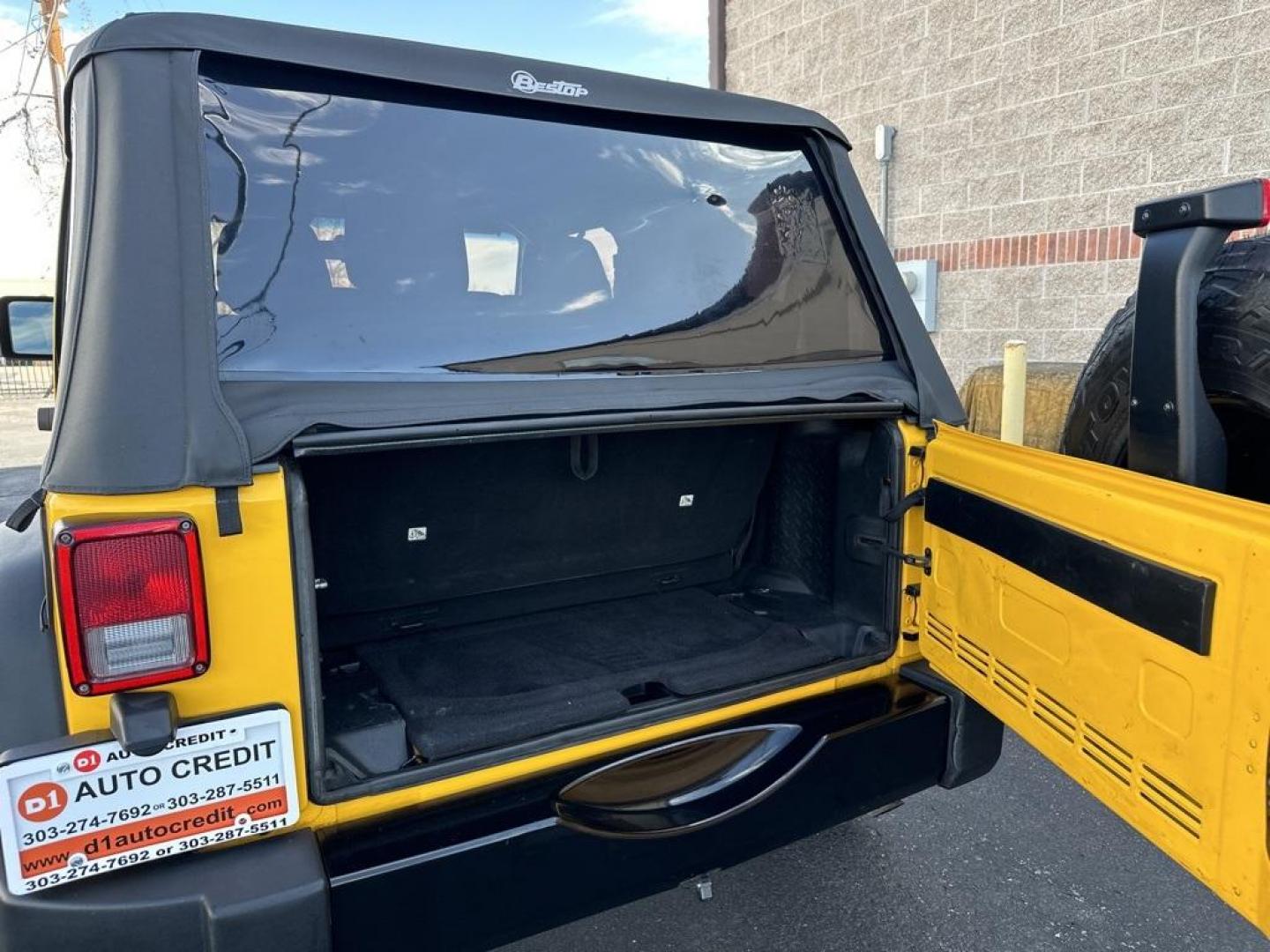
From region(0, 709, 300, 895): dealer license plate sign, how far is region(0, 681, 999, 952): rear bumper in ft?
0.14

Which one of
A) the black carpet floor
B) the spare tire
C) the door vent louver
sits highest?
the spare tire

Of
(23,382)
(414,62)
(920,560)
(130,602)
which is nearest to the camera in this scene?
(130,602)

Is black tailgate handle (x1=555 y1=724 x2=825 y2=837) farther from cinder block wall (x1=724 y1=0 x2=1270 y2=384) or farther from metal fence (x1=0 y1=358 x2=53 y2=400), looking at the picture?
metal fence (x1=0 y1=358 x2=53 y2=400)

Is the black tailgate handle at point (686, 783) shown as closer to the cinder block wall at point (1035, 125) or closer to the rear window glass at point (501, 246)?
the rear window glass at point (501, 246)

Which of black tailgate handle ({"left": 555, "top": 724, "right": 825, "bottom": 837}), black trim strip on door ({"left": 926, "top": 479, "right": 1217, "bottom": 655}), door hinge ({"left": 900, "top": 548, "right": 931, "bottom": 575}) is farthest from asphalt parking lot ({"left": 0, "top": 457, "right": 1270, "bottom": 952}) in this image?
Result: black trim strip on door ({"left": 926, "top": 479, "right": 1217, "bottom": 655})

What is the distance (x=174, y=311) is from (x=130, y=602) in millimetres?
495

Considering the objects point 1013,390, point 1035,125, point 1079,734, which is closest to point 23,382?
point 1035,125

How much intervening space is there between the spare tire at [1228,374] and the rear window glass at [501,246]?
568mm

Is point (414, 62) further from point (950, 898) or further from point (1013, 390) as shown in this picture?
point (1013, 390)

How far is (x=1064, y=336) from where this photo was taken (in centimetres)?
639

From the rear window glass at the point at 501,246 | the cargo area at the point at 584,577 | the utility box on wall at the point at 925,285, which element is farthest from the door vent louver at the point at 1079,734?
the utility box on wall at the point at 925,285

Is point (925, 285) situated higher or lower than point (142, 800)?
higher

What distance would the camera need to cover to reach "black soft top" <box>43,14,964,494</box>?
1451mm

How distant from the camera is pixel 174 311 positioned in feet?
4.99
